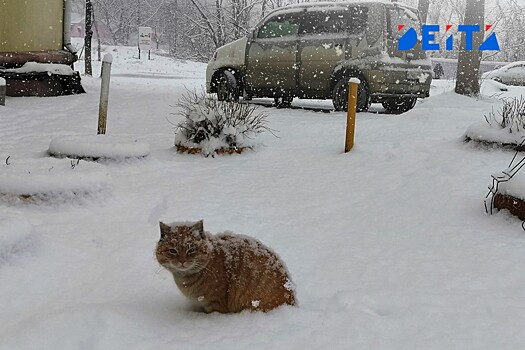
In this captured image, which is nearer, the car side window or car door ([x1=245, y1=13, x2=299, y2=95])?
car door ([x1=245, y1=13, x2=299, y2=95])

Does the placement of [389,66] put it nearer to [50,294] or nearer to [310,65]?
[310,65]

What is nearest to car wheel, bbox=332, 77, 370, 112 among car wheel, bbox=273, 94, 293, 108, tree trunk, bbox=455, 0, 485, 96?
car wheel, bbox=273, 94, 293, 108

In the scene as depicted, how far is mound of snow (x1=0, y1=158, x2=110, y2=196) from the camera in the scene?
4492 mm

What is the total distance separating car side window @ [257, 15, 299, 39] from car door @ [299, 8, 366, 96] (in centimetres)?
22

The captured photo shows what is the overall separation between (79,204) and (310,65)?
7.01 m

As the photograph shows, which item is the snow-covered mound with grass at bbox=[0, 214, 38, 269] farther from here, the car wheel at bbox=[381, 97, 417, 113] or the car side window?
the car side window

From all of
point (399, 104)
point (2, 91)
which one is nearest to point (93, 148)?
point (2, 91)

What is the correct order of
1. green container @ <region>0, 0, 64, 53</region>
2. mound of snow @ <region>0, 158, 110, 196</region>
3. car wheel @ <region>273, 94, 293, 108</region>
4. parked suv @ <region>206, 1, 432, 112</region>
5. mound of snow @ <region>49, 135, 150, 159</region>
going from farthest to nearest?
car wheel @ <region>273, 94, 293, 108</region> → green container @ <region>0, 0, 64, 53</region> → parked suv @ <region>206, 1, 432, 112</region> → mound of snow @ <region>49, 135, 150, 159</region> → mound of snow @ <region>0, 158, 110, 196</region>

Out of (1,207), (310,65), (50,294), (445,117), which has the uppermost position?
(310,65)

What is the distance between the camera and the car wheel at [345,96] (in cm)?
1015

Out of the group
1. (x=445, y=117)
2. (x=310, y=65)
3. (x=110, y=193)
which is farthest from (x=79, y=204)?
(x=310, y=65)

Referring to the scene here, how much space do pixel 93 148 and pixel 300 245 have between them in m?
3.02

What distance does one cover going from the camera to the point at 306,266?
12.3 ft

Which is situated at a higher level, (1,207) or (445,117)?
(445,117)
